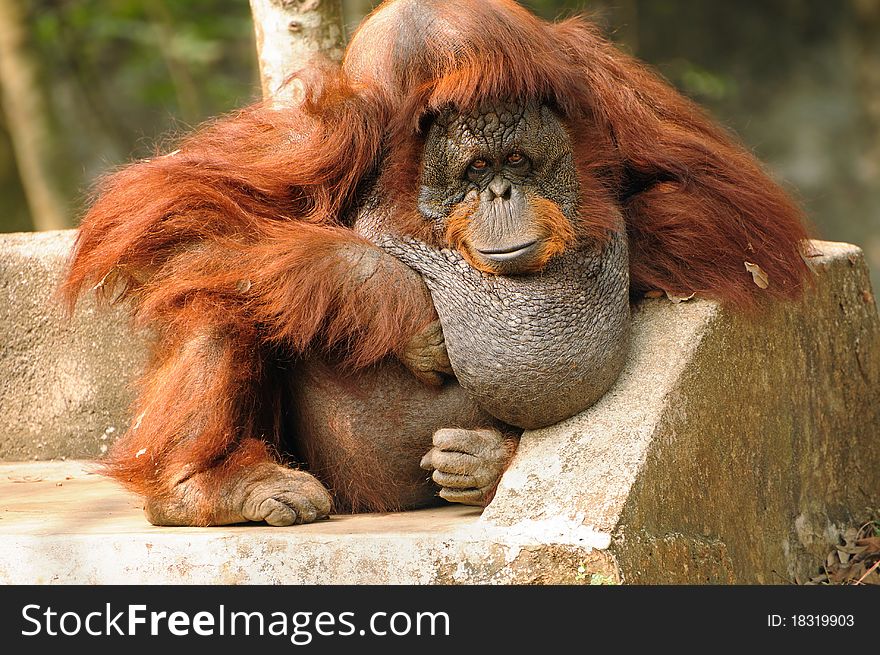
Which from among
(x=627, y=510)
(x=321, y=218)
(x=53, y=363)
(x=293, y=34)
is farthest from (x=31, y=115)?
(x=627, y=510)

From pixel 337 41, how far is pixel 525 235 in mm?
1760

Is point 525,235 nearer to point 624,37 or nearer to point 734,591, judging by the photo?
point 734,591

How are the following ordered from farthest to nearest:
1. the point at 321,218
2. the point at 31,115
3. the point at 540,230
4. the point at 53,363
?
the point at 31,115
the point at 53,363
the point at 321,218
the point at 540,230

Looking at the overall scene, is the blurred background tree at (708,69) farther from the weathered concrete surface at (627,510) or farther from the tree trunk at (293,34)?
the weathered concrete surface at (627,510)

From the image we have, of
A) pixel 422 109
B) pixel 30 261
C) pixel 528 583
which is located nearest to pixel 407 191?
pixel 422 109

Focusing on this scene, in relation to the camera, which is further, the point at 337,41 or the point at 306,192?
the point at 337,41

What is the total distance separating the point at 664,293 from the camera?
124 inches

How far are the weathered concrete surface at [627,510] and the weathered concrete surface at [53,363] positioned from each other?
2.03 feet

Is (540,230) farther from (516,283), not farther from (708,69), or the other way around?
(708,69)

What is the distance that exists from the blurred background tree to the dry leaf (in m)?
5.51

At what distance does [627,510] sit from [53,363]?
2474 millimetres

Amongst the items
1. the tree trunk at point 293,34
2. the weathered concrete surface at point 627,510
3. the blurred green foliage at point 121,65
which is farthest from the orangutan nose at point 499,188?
the blurred green foliage at point 121,65

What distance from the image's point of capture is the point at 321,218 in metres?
2.97

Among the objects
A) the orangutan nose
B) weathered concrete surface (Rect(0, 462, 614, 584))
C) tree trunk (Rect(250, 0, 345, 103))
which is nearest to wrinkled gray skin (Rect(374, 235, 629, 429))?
the orangutan nose
